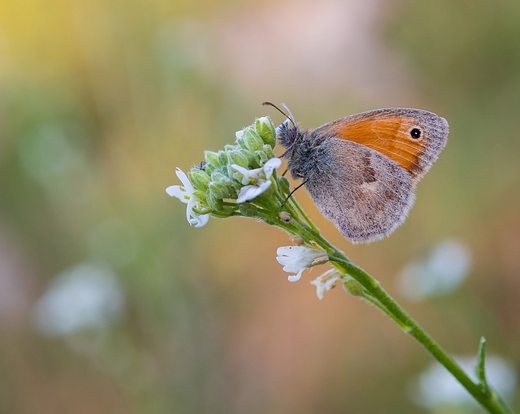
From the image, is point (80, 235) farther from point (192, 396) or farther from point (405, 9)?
point (405, 9)

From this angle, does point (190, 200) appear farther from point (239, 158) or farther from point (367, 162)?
point (367, 162)

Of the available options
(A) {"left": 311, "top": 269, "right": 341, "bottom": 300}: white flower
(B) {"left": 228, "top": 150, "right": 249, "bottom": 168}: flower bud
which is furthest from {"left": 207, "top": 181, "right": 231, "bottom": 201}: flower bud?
(A) {"left": 311, "top": 269, "right": 341, "bottom": 300}: white flower

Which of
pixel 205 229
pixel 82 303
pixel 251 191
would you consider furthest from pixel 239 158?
pixel 205 229

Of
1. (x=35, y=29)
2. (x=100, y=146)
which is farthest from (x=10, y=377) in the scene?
(x=35, y=29)

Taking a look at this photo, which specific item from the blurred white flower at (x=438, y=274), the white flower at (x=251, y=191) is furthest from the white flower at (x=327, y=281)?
the blurred white flower at (x=438, y=274)

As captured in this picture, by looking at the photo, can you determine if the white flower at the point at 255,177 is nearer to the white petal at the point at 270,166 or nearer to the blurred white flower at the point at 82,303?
the white petal at the point at 270,166

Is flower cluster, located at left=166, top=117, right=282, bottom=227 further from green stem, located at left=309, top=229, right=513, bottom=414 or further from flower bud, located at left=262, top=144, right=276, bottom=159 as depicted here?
green stem, located at left=309, top=229, right=513, bottom=414
